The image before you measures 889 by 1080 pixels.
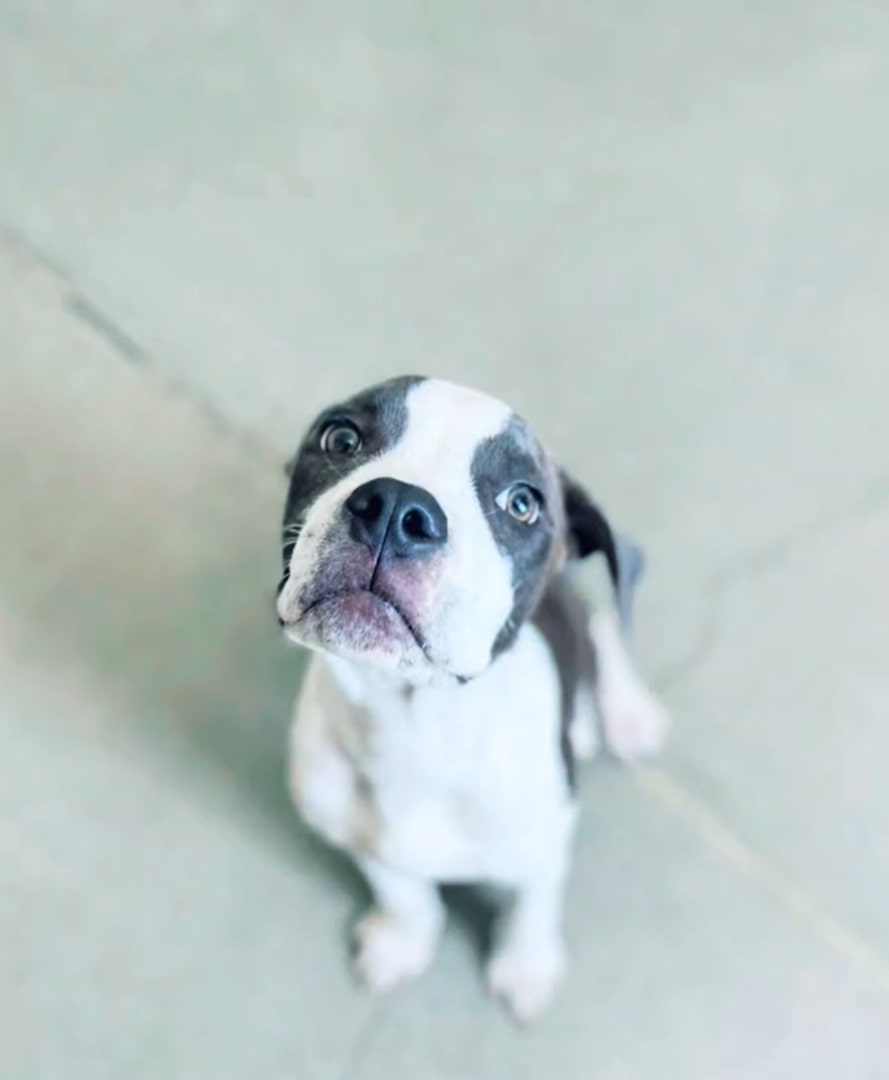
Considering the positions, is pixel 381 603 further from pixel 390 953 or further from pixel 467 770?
pixel 390 953

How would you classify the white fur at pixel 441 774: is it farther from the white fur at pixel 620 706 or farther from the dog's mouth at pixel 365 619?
the white fur at pixel 620 706

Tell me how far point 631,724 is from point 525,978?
50cm

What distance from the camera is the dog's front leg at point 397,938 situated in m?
2.16

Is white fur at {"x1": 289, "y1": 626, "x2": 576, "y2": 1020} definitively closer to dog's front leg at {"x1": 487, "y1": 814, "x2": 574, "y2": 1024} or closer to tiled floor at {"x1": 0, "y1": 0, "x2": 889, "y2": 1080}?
dog's front leg at {"x1": 487, "y1": 814, "x2": 574, "y2": 1024}

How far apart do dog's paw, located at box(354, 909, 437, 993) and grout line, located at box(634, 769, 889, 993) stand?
517mm

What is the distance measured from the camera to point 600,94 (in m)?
3.17

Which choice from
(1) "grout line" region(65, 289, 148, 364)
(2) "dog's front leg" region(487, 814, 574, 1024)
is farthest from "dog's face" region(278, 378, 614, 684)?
(1) "grout line" region(65, 289, 148, 364)

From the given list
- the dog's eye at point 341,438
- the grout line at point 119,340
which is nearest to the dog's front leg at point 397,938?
the dog's eye at point 341,438

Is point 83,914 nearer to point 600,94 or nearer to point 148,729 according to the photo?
point 148,729

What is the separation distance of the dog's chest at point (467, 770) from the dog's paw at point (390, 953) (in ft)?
1.10

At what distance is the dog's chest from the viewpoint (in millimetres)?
1699

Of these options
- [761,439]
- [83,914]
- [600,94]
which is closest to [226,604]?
[83,914]

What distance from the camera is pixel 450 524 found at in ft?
4.82

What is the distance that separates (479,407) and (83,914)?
1297mm
